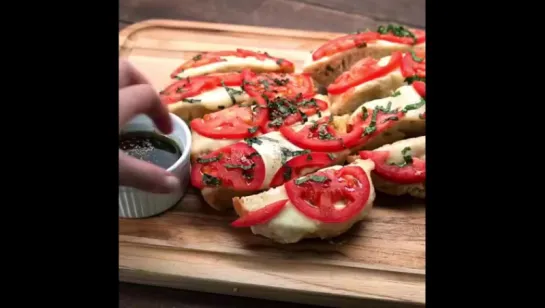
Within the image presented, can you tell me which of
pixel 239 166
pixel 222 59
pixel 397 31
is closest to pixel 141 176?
pixel 239 166

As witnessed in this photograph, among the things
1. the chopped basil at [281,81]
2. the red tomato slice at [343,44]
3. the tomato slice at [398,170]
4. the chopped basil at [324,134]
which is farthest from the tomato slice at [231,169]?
the red tomato slice at [343,44]

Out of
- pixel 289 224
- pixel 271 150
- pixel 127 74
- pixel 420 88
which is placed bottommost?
pixel 289 224

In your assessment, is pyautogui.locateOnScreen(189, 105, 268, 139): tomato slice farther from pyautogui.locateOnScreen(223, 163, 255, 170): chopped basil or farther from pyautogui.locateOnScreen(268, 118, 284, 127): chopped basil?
pyautogui.locateOnScreen(223, 163, 255, 170): chopped basil

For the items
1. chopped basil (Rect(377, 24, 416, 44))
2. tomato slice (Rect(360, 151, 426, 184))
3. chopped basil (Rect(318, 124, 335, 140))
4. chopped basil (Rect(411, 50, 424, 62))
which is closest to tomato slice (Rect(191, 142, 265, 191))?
chopped basil (Rect(318, 124, 335, 140))

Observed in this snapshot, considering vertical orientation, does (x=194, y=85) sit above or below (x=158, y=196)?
above

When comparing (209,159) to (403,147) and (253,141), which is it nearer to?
(253,141)

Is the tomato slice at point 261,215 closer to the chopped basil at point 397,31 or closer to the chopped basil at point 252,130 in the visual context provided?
the chopped basil at point 252,130
